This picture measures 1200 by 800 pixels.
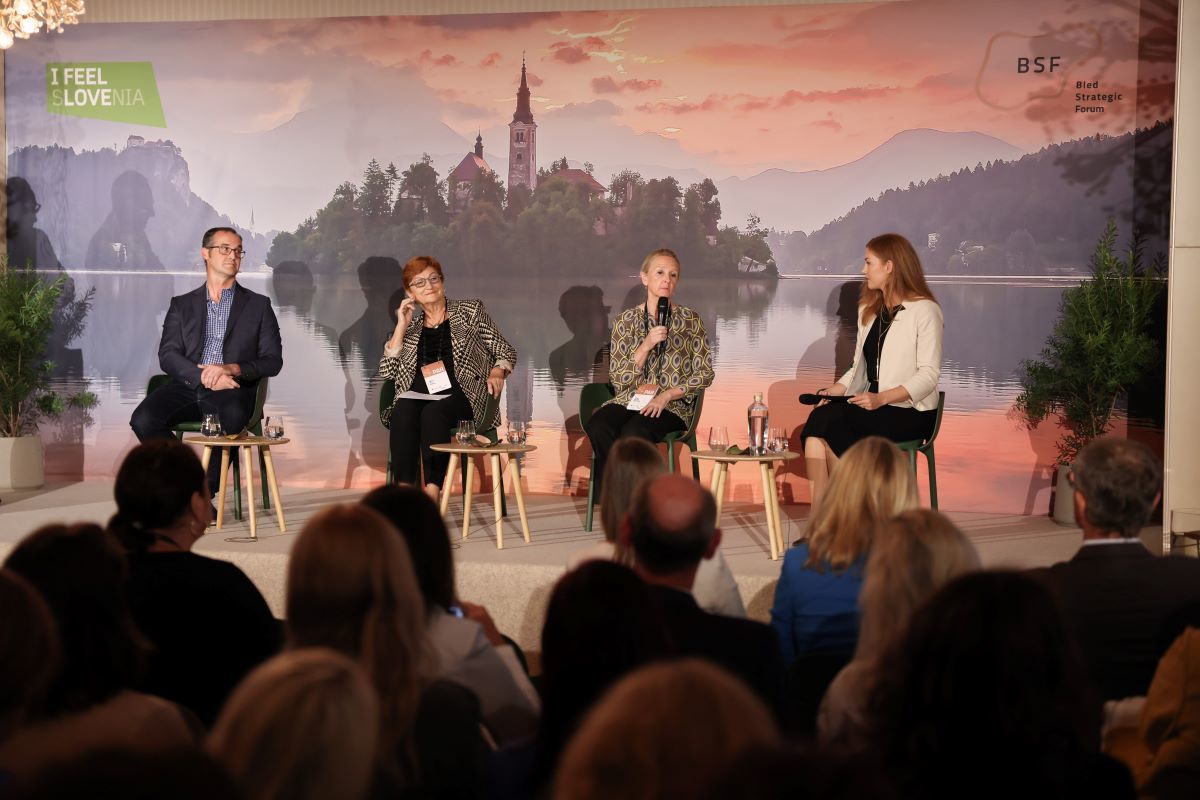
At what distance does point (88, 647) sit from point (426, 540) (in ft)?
2.10

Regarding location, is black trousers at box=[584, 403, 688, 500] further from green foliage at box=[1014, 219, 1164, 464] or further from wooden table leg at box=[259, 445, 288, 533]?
green foliage at box=[1014, 219, 1164, 464]

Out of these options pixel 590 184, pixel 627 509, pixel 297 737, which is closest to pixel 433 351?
pixel 590 184

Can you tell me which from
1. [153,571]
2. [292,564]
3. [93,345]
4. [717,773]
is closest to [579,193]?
[93,345]

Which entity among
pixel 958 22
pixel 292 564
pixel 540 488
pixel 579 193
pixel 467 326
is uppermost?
pixel 958 22

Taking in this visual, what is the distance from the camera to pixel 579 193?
21.1 ft

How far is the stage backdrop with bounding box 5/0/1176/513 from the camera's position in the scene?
233 inches

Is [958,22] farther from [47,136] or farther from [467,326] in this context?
[47,136]

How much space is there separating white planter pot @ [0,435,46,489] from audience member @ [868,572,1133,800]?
5.94 metres

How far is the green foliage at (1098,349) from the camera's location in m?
5.48

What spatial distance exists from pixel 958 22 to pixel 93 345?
197 inches

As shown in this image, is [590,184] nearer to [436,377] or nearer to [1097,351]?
[436,377]

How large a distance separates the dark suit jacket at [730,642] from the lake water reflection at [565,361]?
4.23m

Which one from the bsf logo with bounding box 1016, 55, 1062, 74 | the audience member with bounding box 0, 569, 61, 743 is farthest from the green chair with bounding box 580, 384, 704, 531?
the audience member with bounding box 0, 569, 61, 743

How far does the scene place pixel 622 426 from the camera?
530 centimetres
